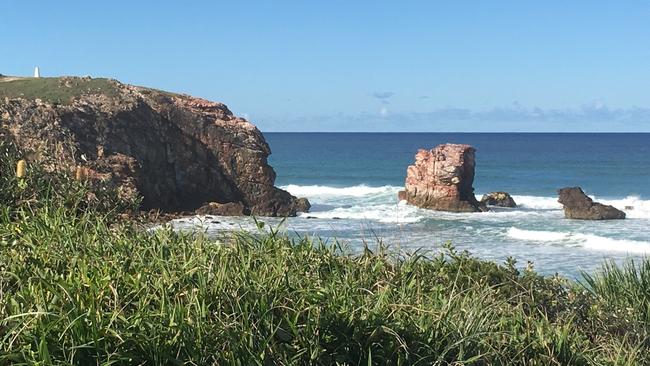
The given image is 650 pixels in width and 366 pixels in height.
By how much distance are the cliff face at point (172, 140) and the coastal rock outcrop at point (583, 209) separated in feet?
39.9

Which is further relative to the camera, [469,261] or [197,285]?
[469,261]

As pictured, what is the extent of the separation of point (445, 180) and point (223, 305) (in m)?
35.6

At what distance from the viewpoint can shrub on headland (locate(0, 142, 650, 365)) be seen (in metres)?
3.65

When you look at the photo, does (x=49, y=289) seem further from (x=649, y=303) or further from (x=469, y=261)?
(x=649, y=303)

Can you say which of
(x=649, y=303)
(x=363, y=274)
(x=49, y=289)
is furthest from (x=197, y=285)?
(x=649, y=303)

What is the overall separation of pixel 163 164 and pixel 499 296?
26.8m

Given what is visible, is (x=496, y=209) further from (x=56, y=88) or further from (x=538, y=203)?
(x=56, y=88)

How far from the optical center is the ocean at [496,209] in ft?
72.4

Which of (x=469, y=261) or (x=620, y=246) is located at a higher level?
(x=469, y=261)

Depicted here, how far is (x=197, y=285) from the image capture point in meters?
4.34

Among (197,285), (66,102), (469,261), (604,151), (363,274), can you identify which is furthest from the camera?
(604,151)

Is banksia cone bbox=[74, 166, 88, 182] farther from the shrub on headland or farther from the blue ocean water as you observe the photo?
the blue ocean water

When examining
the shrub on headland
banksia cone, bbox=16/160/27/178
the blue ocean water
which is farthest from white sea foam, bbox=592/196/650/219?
banksia cone, bbox=16/160/27/178

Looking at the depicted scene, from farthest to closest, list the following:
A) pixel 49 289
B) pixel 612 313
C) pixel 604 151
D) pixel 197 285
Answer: pixel 604 151, pixel 612 313, pixel 197 285, pixel 49 289
